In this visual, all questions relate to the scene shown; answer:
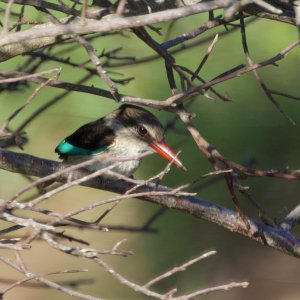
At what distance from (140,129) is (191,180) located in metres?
2.23

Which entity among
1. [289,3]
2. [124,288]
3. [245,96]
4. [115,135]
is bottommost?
[124,288]

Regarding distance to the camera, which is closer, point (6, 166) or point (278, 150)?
point (6, 166)

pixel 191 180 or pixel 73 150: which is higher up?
pixel 73 150

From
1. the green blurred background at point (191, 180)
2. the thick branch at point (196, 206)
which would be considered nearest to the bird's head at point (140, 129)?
the thick branch at point (196, 206)

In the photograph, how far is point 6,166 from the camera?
3.12 m

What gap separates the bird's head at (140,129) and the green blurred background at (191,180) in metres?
1.53

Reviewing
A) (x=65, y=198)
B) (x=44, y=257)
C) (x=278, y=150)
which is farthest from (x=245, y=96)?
(x=44, y=257)

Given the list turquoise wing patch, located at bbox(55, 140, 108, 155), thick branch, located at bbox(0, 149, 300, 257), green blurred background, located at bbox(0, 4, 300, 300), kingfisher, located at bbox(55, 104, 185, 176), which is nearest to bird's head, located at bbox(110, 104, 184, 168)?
kingfisher, located at bbox(55, 104, 185, 176)

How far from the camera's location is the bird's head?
14.5 ft

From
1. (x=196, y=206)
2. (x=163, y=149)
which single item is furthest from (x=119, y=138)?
(x=196, y=206)

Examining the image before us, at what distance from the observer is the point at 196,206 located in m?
3.26

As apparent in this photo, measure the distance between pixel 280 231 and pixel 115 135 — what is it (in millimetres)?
1643

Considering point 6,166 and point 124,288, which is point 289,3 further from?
point 124,288

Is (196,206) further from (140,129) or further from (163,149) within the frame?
(140,129)
